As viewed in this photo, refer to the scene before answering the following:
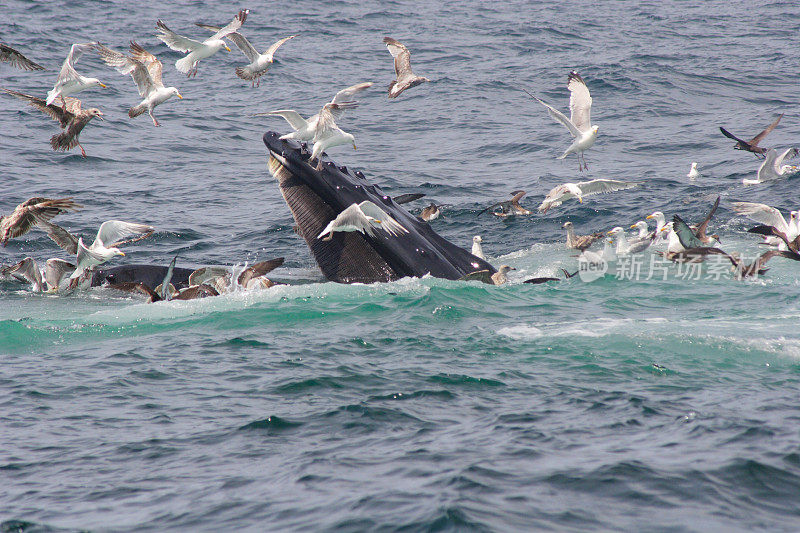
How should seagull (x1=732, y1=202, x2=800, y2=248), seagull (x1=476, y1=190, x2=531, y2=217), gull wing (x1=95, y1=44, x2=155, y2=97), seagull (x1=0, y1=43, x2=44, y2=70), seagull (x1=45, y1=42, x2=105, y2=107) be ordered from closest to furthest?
seagull (x1=0, y1=43, x2=44, y2=70), seagull (x1=45, y1=42, x2=105, y2=107), gull wing (x1=95, y1=44, x2=155, y2=97), seagull (x1=732, y1=202, x2=800, y2=248), seagull (x1=476, y1=190, x2=531, y2=217)

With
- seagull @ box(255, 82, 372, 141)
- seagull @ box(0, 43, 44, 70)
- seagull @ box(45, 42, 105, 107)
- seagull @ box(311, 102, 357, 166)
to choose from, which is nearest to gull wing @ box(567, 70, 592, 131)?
seagull @ box(255, 82, 372, 141)

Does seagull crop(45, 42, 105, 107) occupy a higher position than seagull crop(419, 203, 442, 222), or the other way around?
seagull crop(45, 42, 105, 107)

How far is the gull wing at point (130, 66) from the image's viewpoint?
14.3 meters

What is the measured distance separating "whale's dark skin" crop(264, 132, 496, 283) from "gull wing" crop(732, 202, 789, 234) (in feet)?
19.6

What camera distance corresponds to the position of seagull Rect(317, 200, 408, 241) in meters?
10.7

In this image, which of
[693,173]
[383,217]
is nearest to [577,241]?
[383,217]

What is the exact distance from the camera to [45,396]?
8172 millimetres

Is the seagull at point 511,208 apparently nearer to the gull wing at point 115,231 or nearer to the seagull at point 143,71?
the seagull at point 143,71

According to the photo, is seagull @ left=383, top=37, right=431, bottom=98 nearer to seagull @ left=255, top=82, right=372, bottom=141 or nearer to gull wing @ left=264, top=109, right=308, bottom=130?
seagull @ left=255, top=82, right=372, bottom=141

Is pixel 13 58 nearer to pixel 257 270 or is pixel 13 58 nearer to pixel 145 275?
pixel 145 275

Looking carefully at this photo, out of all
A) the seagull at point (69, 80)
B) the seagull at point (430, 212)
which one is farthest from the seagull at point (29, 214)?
the seagull at point (430, 212)

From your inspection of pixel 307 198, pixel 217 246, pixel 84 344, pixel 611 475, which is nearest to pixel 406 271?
pixel 307 198

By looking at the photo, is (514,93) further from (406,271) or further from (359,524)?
(359,524)

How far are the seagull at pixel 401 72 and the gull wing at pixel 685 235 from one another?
5.53 metres
